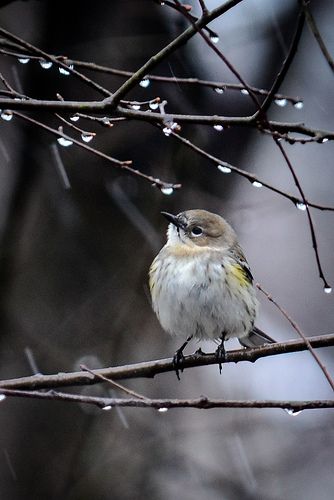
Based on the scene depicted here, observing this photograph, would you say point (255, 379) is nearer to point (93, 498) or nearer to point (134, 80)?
point (93, 498)

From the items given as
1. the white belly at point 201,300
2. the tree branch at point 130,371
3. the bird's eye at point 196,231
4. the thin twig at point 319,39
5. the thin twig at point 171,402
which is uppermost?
the bird's eye at point 196,231

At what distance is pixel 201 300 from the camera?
463 cm

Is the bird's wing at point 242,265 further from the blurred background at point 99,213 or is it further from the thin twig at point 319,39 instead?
the thin twig at point 319,39

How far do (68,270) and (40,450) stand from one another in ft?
4.92

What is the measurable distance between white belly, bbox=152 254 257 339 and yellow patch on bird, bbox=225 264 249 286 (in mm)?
16

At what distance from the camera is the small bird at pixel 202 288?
4.66 m

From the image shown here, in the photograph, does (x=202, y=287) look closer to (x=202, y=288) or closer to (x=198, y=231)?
(x=202, y=288)

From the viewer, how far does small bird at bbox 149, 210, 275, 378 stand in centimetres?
466

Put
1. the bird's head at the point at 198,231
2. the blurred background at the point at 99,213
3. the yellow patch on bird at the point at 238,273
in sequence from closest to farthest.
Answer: the yellow patch on bird at the point at 238,273, the bird's head at the point at 198,231, the blurred background at the point at 99,213

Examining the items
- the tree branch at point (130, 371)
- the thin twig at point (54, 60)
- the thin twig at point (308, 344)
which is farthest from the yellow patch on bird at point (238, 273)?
the thin twig at point (54, 60)

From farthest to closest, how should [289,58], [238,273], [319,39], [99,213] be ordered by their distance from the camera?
[99,213], [238,273], [289,58], [319,39]

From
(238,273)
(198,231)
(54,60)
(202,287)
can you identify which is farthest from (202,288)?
(54,60)

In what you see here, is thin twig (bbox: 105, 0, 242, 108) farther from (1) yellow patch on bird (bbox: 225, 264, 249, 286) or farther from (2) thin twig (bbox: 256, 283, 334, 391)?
(1) yellow patch on bird (bbox: 225, 264, 249, 286)

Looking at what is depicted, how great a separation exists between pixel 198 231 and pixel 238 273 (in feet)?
1.44
